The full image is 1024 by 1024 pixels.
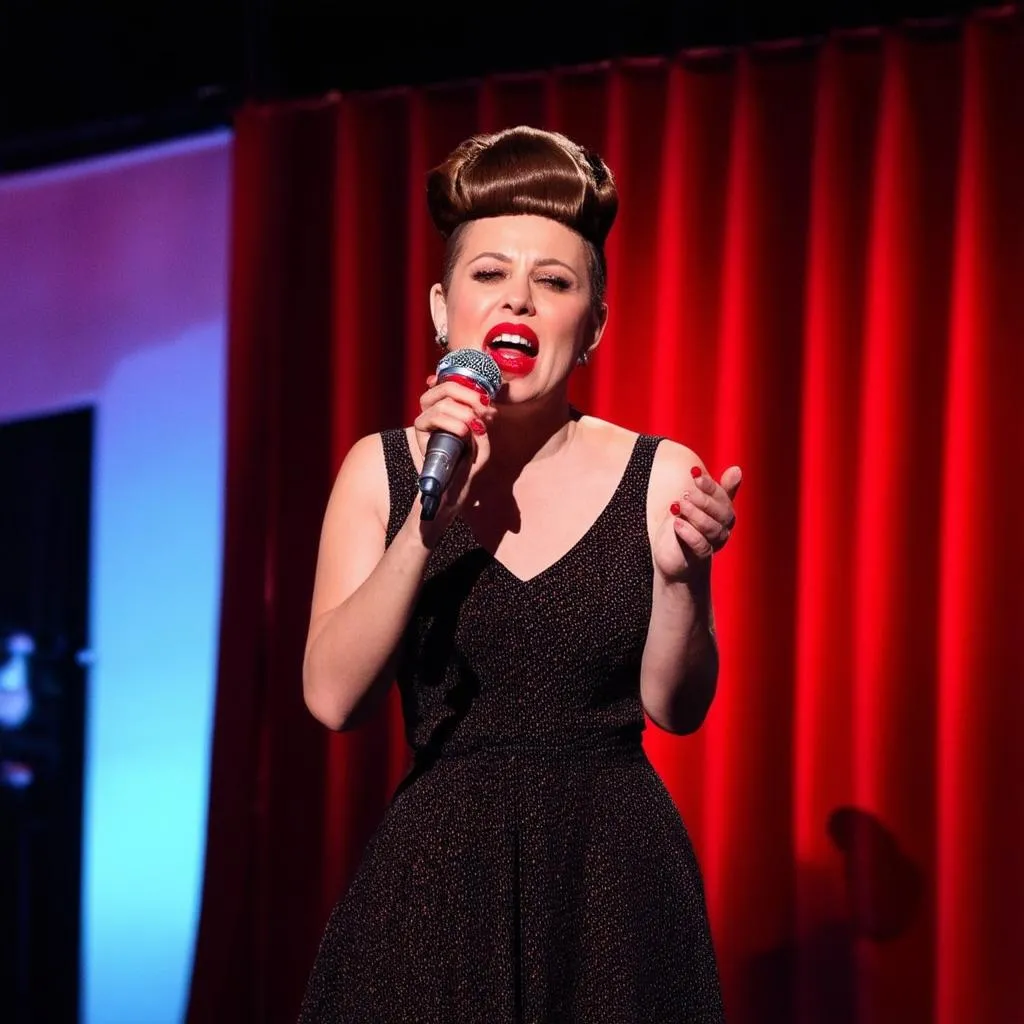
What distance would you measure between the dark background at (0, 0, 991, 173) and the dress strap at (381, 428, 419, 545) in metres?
1.62

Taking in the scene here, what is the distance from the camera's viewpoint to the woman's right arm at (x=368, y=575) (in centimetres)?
120

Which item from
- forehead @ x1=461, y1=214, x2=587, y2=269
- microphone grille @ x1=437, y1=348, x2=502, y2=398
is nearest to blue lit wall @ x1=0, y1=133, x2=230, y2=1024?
forehead @ x1=461, y1=214, x2=587, y2=269

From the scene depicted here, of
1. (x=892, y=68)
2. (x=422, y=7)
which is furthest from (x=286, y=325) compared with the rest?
(x=892, y=68)

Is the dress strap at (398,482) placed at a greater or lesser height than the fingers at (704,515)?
greater

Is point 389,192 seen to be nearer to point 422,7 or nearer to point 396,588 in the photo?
point 422,7

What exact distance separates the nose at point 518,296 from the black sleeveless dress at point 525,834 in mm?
233

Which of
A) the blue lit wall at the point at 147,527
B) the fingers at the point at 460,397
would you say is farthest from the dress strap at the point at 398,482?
the blue lit wall at the point at 147,527

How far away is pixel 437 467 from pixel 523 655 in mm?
290

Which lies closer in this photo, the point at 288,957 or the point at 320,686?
the point at 320,686

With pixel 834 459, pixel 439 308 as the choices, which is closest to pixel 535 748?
pixel 439 308

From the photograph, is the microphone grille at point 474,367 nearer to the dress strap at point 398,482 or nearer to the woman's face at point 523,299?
the woman's face at point 523,299

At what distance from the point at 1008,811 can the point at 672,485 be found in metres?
1.39

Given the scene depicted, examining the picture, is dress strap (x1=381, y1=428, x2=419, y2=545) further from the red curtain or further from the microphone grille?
the red curtain

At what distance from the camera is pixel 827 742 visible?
2.52m
